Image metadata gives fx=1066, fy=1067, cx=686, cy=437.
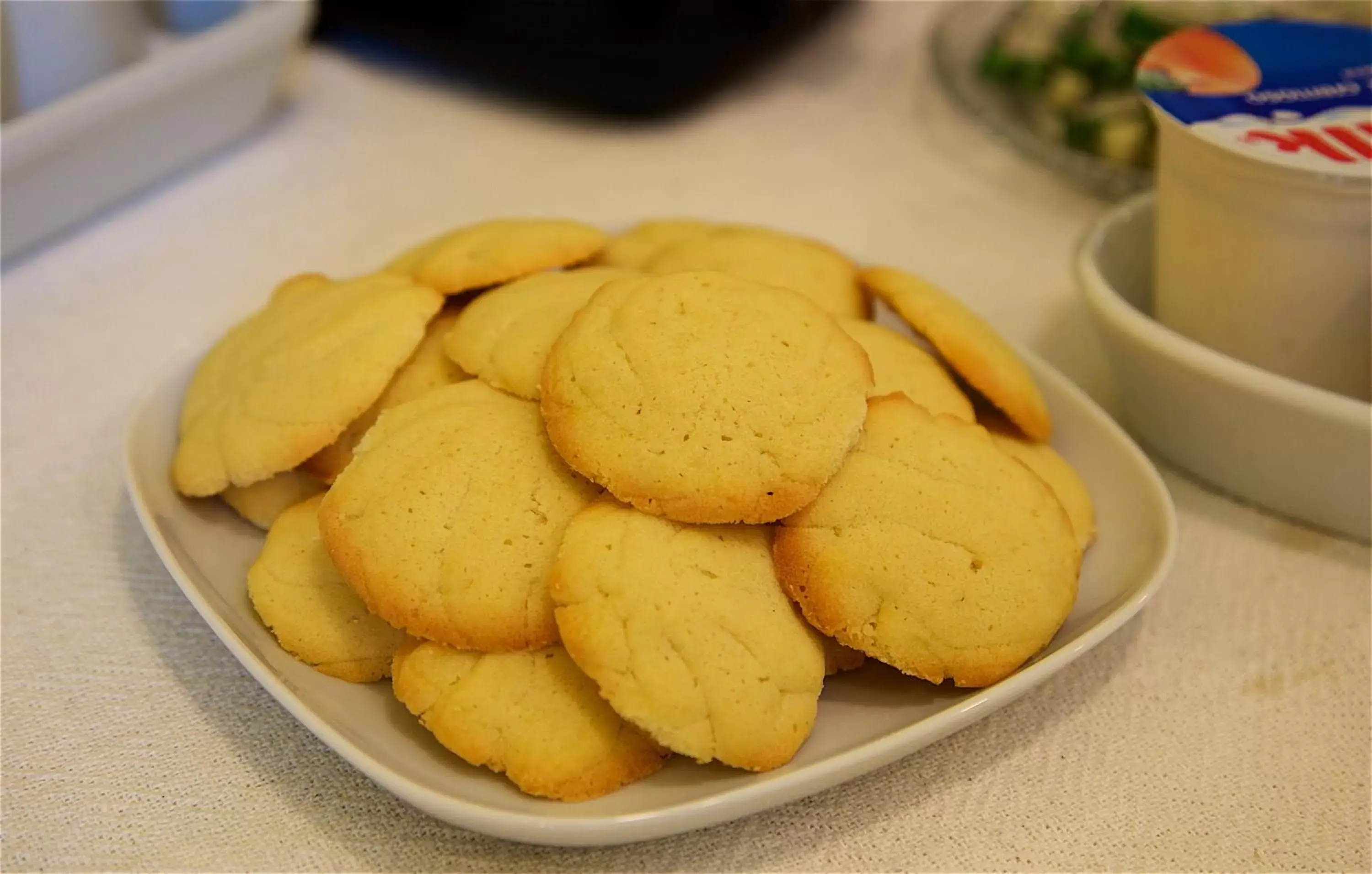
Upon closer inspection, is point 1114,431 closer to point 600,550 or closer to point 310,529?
point 600,550

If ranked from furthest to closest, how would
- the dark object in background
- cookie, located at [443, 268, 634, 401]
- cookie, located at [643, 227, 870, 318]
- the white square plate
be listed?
the dark object in background, cookie, located at [643, 227, 870, 318], cookie, located at [443, 268, 634, 401], the white square plate

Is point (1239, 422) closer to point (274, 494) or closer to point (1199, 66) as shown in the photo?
point (1199, 66)

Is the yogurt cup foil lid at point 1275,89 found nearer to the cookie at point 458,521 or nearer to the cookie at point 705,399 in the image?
the cookie at point 705,399

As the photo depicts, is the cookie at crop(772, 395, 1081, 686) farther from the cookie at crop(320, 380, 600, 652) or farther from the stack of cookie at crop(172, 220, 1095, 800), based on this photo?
the cookie at crop(320, 380, 600, 652)

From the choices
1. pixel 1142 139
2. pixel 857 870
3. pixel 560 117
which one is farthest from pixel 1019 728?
pixel 560 117

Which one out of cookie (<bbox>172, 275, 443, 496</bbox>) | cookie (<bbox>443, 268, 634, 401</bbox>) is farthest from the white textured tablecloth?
cookie (<bbox>443, 268, 634, 401</bbox>)

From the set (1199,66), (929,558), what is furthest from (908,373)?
(1199,66)
